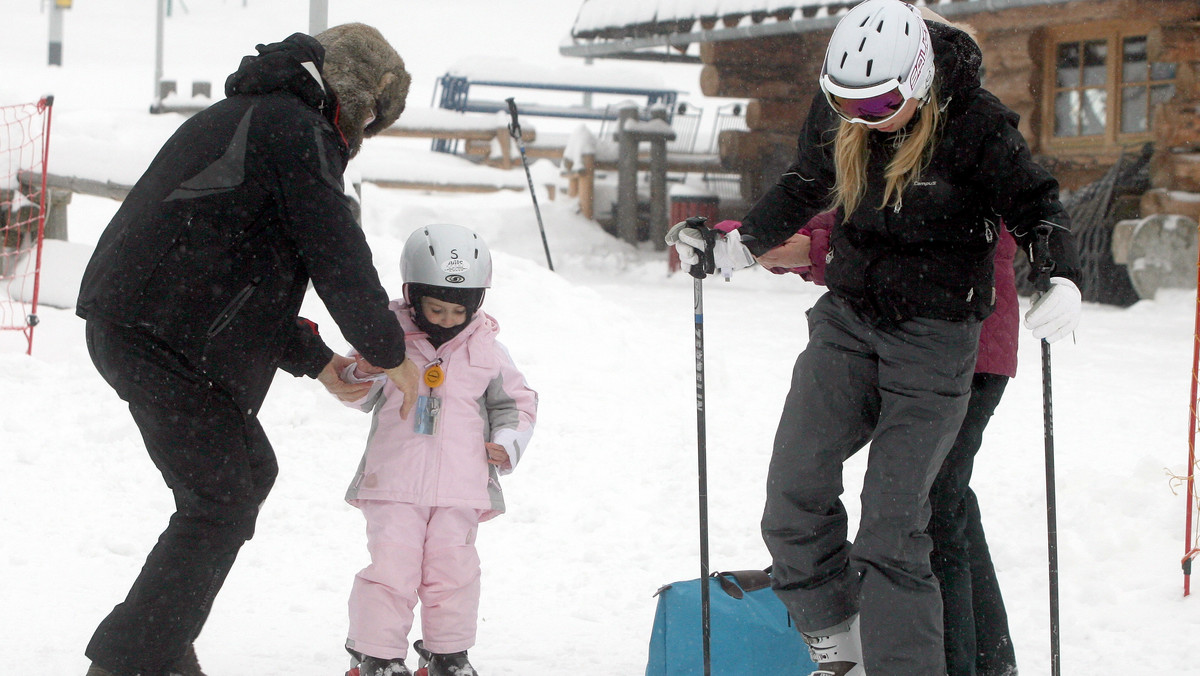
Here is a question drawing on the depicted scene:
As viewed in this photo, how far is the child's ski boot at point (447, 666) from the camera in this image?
3.12 meters

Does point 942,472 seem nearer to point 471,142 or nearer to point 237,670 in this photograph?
point 237,670

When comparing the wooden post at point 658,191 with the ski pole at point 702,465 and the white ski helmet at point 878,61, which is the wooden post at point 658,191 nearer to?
the ski pole at point 702,465

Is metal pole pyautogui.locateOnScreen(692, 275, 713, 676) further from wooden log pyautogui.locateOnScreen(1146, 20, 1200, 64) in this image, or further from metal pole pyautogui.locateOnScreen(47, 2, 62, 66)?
metal pole pyautogui.locateOnScreen(47, 2, 62, 66)

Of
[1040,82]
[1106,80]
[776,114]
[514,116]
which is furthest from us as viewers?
[776,114]

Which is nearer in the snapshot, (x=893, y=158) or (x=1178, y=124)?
(x=893, y=158)

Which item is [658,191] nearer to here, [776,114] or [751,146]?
[751,146]

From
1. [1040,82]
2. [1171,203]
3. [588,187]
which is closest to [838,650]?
[1171,203]

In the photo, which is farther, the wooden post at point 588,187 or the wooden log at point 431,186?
the wooden log at point 431,186

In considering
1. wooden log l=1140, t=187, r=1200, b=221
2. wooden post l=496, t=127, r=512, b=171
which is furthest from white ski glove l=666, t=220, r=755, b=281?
wooden post l=496, t=127, r=512, b=171

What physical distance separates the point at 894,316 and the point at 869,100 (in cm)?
50

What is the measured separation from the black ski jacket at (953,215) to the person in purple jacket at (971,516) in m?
0.21

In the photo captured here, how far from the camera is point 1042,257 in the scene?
2.64m

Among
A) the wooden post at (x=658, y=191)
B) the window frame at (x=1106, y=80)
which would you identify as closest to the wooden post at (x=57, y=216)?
the wooden post at (x=658, y=191)

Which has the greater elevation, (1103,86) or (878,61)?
(1103,86)
